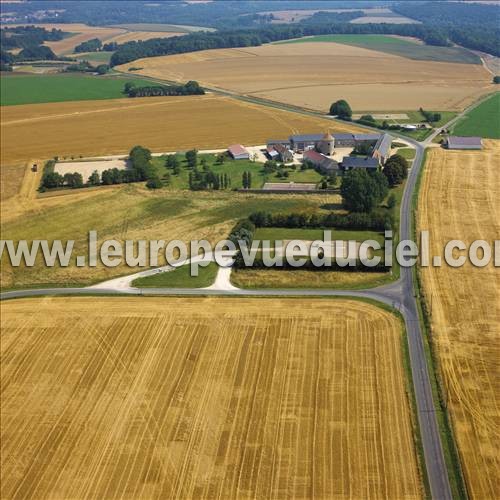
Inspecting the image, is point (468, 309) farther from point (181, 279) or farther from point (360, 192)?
point (181, 279)

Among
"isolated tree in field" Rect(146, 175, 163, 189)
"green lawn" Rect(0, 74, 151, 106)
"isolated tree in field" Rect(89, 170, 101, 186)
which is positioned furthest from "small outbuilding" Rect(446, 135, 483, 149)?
"green lawn" Rect(0, 74, 151, 106)

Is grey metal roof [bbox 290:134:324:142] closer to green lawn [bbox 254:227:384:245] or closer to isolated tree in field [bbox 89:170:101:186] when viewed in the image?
green lawn [bbox 254:227:384:245]

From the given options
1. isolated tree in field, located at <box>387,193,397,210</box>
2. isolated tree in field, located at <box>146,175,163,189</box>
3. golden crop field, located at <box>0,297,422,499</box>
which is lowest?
golden crop field, located at <box>0,297,422,499</box>

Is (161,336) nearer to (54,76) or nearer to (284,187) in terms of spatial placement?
(284,187)

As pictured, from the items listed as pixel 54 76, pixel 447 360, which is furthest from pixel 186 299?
pixel 54 76

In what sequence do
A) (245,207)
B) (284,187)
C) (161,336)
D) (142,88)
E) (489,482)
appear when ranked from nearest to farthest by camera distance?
1. (489,482)
2. (161,336)
3. (245,207)
4. (284,187)
5. (142,88)

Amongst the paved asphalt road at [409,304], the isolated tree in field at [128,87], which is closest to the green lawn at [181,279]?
the paved asphalt road at [409,304]
